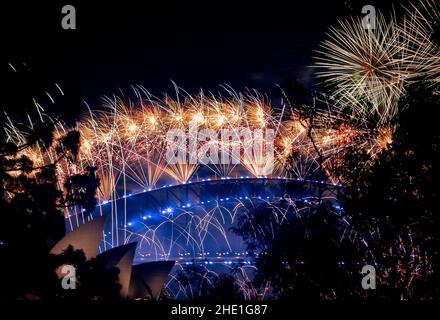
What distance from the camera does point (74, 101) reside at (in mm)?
12812

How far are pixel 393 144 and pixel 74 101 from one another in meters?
8.87

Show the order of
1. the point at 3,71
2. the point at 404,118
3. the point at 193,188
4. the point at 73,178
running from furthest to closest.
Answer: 1. the point at 193,188
2. the point at 73,178
3. the point at 3,71
4. the point at 404,118

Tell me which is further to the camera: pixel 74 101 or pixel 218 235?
pixel 218 235

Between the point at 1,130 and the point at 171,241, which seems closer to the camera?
the point at 1,130

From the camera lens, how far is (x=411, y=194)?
32.1 ft

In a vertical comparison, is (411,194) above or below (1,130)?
below

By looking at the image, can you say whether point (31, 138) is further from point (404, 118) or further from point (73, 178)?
point (404, 118)

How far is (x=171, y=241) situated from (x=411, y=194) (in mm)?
25436
